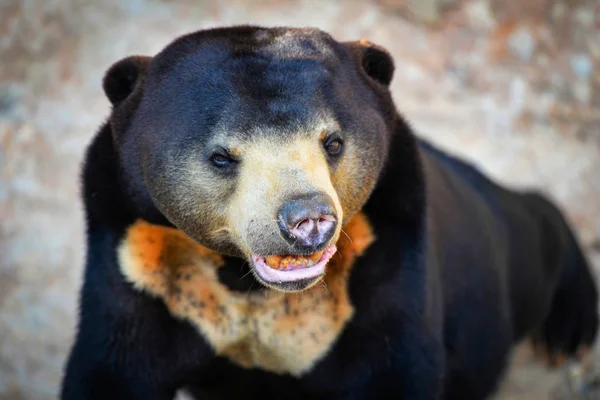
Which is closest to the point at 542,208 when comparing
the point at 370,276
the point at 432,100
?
the point at 432,100

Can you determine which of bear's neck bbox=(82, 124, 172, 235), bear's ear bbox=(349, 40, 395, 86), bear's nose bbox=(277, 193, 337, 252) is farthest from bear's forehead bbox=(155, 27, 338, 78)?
bear's nose bbox=(277, 193, 337, 252)

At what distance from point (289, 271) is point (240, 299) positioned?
644 mm

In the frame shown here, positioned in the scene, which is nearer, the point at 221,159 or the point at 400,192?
the point at 221,159

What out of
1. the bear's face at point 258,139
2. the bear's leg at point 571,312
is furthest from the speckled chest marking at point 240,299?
the bear's leg at point 571,312

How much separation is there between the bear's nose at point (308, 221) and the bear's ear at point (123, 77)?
100 cm

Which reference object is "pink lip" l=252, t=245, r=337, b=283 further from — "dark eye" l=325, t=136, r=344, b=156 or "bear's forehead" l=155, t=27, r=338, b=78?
"bear's forehead" l=155, t=27, r=338, b=78

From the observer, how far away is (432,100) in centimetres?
806

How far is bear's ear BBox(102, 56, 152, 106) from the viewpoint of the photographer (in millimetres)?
4156

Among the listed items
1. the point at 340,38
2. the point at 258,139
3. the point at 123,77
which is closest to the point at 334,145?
the point at 258,139

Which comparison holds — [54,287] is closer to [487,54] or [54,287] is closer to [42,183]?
[42,183]

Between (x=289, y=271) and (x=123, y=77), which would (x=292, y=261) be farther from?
(x=123, y=77)

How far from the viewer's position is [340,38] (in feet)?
26.4

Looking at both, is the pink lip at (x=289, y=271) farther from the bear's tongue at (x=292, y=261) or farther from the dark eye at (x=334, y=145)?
the dark eye at (x=334, y=145)

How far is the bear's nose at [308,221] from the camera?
11.3 feet
